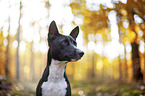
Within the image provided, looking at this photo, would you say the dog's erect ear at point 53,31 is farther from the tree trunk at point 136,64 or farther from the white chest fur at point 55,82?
the tree trunk at point 136,64

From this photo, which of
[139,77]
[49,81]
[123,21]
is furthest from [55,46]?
[139,77]

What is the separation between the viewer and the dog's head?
2439 mm

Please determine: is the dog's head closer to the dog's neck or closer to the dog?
the dog

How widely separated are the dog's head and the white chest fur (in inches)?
6.6

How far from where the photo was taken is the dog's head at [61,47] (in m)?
2.44

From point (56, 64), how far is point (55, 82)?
0.36 metres

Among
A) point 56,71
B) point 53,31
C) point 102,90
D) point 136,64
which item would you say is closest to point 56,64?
point 56,71

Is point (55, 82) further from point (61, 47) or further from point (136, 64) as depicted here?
point (136, 64)

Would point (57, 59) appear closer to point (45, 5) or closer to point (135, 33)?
point (135, 33)

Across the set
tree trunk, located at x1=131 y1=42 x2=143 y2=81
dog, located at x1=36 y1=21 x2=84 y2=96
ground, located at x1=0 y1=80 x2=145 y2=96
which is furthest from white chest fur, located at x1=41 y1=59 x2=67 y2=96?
tree trunk, located at x1=131 y1=42 x2=143 y2=81

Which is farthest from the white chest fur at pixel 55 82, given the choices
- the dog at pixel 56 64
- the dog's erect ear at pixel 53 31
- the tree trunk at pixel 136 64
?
the tree trunk at pixel 136 64

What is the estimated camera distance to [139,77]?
7367 millimetres

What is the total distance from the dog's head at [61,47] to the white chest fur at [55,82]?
168 millimetres

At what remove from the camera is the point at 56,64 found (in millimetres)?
2648
